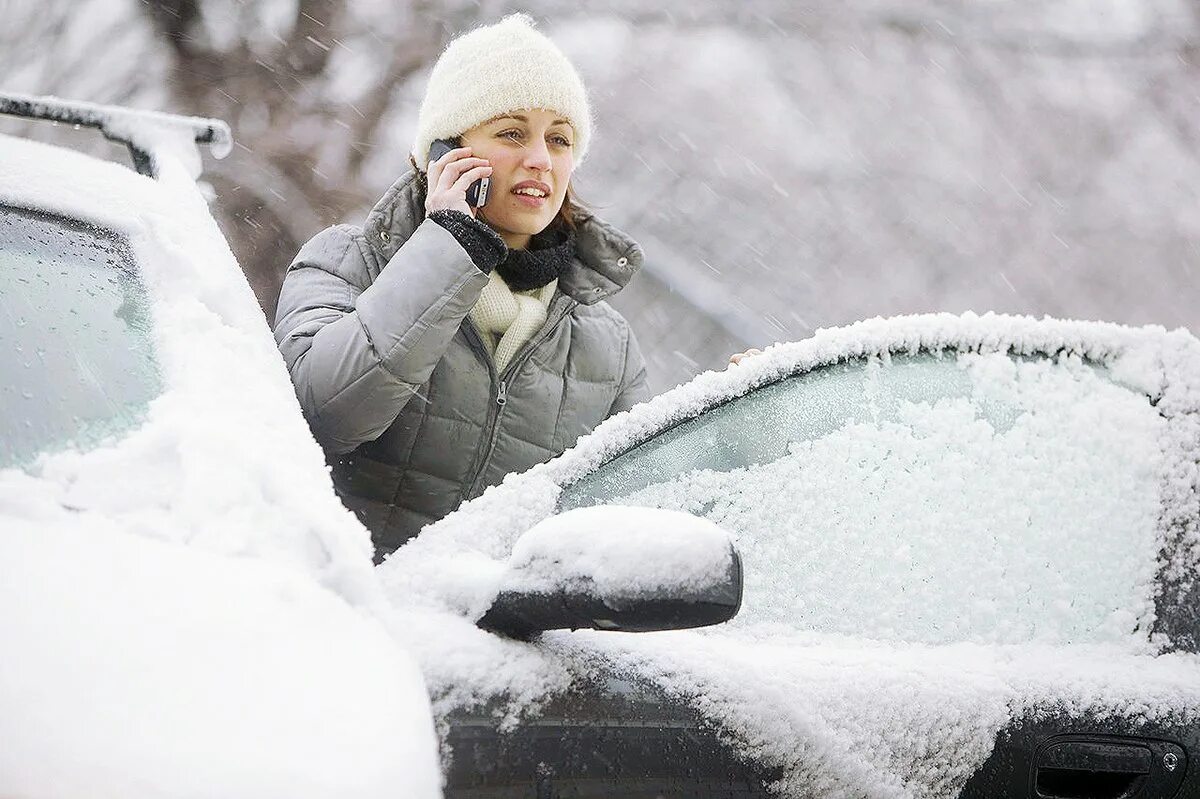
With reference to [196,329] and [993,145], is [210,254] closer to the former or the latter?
[196,329]

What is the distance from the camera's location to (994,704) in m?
1.51

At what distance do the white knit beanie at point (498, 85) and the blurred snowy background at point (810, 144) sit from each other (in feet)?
15.7

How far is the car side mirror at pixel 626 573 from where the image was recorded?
1103 mm

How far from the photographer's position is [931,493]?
163 cm

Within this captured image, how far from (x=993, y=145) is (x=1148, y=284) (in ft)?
7.32

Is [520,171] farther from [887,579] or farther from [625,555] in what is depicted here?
[625,555]

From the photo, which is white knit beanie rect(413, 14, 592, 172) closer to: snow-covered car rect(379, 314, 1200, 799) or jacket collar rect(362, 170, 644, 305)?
jacket collar rect(362, 170, 644, 305)

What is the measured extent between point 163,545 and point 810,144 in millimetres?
9859

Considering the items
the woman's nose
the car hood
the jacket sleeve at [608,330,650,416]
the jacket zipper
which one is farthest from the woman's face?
the car hood

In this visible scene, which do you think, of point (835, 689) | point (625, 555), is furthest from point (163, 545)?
point (835, 689)

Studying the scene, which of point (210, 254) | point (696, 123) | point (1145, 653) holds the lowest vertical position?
point (1145, 653)

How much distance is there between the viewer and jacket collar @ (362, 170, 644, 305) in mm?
2396

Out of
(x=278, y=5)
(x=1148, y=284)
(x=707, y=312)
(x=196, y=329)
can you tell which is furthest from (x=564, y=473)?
(x=1148, y=284)

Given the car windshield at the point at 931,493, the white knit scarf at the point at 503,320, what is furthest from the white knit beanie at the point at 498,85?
the car windshield at the point at 931,493
